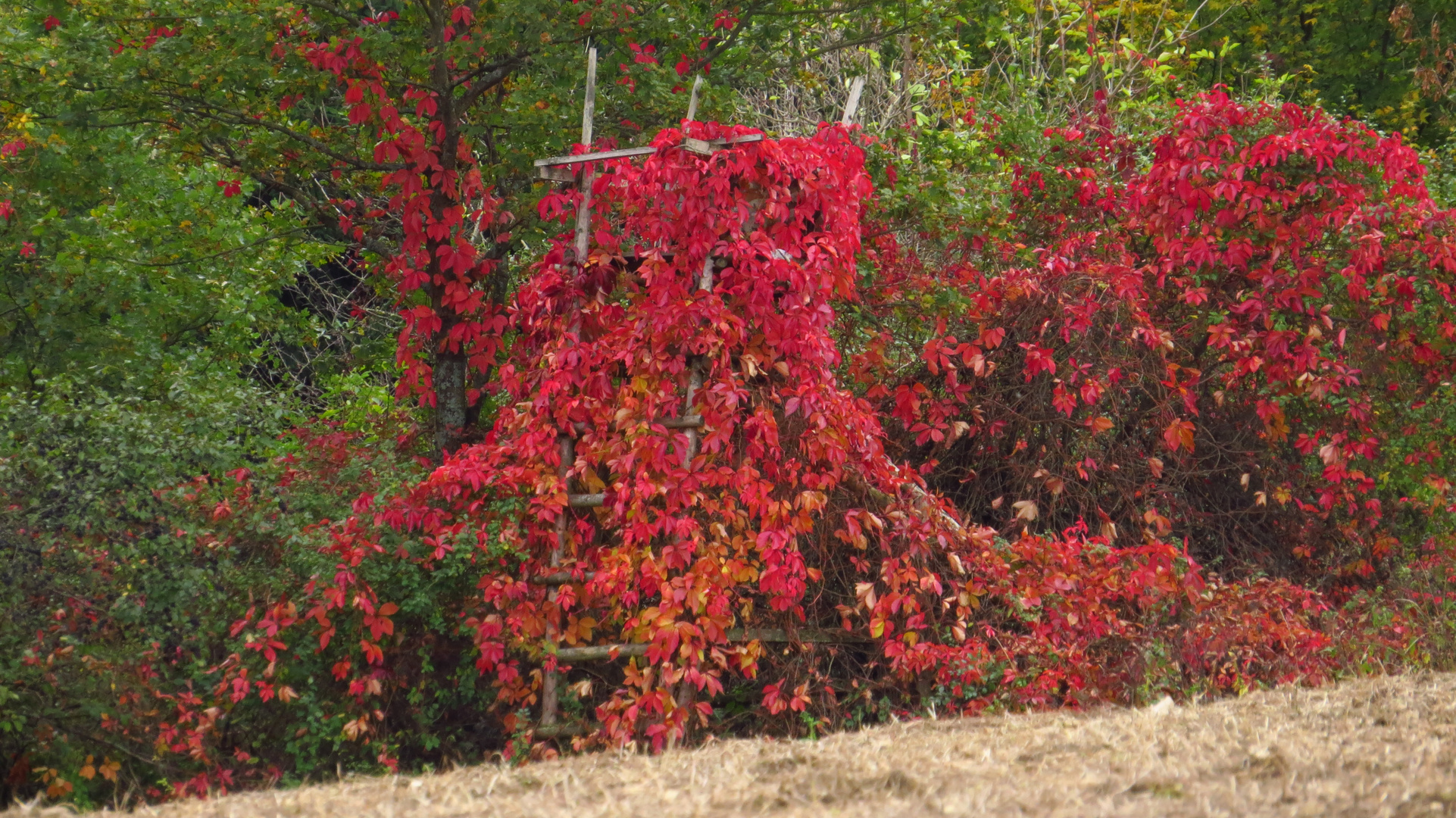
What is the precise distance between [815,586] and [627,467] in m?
1.19

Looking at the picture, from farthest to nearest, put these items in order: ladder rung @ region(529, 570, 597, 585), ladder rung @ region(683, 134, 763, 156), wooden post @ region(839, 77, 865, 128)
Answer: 1. wooden post @ region(839, 77, 865, 128)
2. ladder rung @ region(529, 570, 597, 585)
3. ladder rung @ region(683, 134, 763, 156)

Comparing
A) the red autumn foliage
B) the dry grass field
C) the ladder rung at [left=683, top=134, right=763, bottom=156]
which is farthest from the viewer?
the red autumn foliage

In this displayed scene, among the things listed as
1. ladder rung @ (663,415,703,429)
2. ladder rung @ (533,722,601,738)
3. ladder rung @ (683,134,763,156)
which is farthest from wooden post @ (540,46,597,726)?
ladder rung @ (683,134,763,156)

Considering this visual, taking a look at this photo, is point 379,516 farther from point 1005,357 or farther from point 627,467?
point 1005,357

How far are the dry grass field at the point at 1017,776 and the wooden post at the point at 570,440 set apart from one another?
65 centimetres

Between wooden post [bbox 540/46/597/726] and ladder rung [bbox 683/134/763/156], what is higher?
ladder rung [bbox 683/134/763/156]

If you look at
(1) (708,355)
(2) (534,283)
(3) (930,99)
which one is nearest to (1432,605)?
(1) (708,355)

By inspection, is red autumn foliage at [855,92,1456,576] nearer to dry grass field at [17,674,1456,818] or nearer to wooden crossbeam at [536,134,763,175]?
wooden crossbeam at [536,134,763,175]

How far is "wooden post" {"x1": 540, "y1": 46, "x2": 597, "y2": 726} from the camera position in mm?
5164

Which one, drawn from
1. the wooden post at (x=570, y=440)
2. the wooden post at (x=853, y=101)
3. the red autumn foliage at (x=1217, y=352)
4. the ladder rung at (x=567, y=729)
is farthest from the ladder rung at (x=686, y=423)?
the red autumn foliage at (x=1217, y=352)

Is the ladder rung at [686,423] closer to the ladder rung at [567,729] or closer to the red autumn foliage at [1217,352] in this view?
the ladder rung at [567,729]

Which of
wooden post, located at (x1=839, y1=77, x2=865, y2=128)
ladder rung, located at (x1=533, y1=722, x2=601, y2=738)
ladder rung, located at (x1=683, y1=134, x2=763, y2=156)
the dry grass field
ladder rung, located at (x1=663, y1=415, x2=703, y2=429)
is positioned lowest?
ladder rung, located at (x1=533, y1=722, x2=601, y2=738)

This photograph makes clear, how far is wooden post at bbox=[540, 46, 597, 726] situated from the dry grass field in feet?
2.14

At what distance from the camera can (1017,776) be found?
3.59 metres
